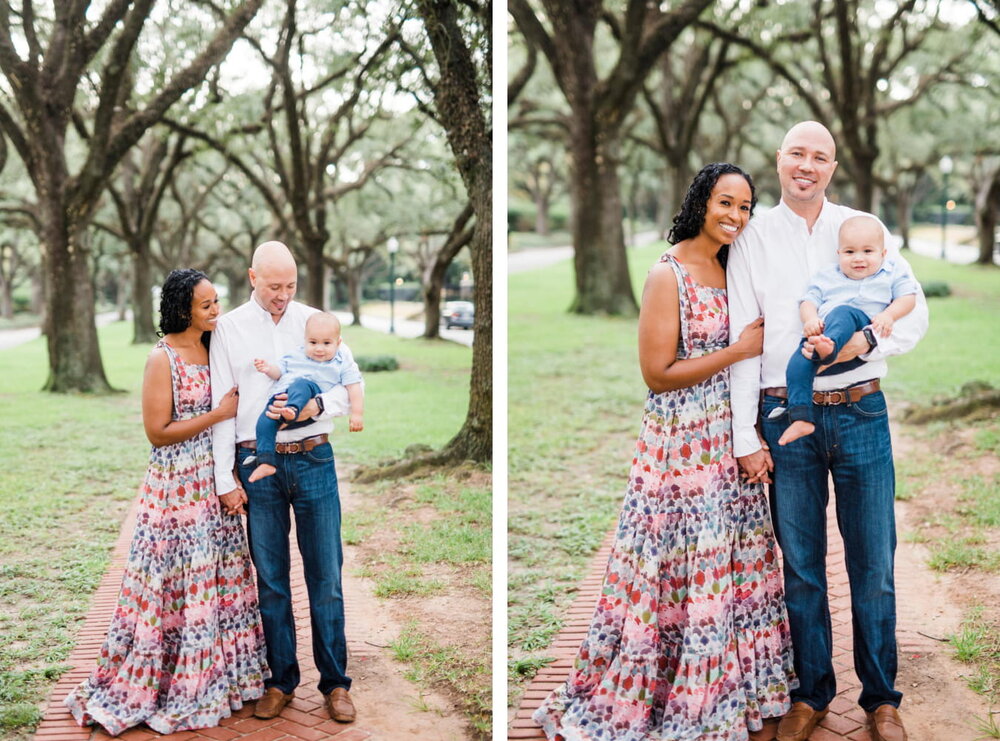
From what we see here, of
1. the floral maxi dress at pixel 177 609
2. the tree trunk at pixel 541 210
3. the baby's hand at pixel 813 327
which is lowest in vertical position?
the floral maxi dress at pixel 177 609

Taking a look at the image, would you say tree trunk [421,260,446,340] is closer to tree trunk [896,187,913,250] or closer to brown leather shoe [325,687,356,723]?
brown leather shoe [325,687,356,723]

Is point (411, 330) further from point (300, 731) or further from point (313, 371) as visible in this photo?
point (300, 731)

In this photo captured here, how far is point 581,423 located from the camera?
7.50 meters

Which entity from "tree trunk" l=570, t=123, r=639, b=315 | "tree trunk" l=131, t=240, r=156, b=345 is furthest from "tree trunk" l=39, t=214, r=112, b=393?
"tree trunk" l=570, t=123, r=639, b=315

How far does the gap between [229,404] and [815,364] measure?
2.13 m

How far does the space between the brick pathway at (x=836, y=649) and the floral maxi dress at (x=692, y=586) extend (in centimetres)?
26

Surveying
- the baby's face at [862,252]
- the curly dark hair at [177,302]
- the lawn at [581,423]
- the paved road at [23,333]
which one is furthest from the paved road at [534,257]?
the baby's face at [862,252]

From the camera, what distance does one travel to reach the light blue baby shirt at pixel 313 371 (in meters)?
3.43

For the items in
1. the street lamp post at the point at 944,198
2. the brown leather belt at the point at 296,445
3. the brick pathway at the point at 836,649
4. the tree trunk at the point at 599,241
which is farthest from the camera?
the tree trunk at the point at 599,241

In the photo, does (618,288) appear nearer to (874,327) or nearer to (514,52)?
(514,52)

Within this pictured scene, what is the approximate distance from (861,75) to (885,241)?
5.51 m

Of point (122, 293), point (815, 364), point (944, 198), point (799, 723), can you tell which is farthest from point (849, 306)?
point (944, 198)

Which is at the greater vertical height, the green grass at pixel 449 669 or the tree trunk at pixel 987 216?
the tree trunk at pixel 987 216

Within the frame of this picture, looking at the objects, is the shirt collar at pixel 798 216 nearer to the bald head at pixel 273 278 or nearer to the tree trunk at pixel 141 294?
the bald head at pixel 273 278
